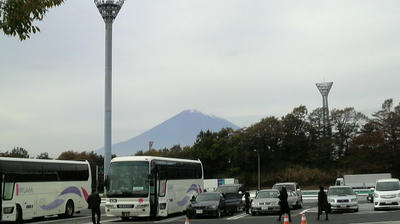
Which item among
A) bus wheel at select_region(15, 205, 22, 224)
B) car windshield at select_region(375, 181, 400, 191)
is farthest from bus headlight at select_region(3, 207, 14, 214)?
car windshield at select_region(375, 181, 400, 191)

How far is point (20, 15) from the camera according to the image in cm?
862

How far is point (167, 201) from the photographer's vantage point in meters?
28.2

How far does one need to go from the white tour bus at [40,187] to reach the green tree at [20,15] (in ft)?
57.3

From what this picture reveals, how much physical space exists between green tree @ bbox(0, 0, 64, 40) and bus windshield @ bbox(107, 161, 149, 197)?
1829cm

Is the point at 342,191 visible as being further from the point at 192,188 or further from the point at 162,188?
the point at 162,188

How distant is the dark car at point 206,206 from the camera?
27.0 metres

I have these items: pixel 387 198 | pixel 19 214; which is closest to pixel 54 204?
pixel 19 214

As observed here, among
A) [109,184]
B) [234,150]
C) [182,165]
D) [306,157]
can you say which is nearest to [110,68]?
[182,165]

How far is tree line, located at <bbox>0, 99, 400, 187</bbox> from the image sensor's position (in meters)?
102

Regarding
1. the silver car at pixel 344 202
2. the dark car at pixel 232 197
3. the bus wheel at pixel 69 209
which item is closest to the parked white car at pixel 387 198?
the silver car at pixel 344 202

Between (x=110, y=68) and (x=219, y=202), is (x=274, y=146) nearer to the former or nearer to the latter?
(x=110, y=68)

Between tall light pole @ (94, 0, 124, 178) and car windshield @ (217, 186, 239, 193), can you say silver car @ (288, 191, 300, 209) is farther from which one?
tall light pole @ (94, 0, 124, 178)

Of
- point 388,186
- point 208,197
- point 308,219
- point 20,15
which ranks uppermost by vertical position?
point 20,15

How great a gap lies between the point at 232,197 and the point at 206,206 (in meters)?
3.79
